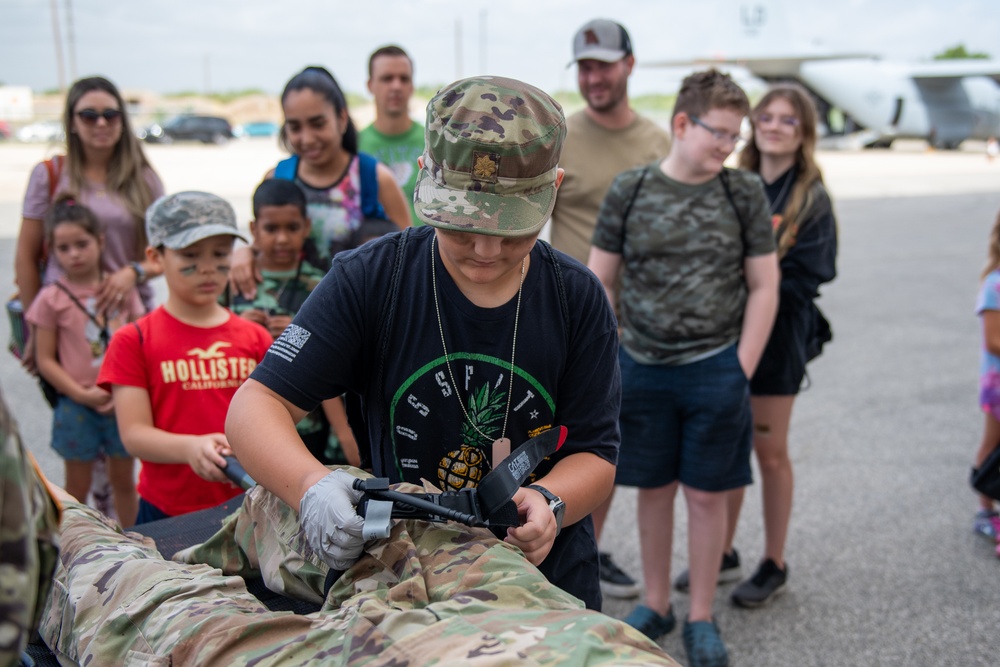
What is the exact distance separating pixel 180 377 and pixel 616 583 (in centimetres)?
199

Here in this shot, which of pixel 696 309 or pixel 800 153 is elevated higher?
pixel 800 153

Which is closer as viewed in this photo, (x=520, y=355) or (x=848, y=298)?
(x=520, y=355)

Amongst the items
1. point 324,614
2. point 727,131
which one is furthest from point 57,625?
point 727,131

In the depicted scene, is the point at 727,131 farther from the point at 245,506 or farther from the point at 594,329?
the point at 245,506

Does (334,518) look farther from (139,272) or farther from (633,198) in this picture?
(139,272)

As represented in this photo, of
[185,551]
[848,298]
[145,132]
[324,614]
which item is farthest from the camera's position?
[145,132]

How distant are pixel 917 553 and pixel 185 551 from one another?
3.26 meters

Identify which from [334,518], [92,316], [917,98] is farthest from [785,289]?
[917,98]

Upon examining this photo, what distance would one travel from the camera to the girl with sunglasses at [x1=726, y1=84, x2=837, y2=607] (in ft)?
11.7

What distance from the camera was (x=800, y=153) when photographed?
3689mm

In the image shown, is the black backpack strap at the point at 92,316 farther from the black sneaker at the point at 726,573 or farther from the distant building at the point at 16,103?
the distant building at the point at 16,103

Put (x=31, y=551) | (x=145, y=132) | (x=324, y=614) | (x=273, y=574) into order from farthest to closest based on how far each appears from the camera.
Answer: (x=145, y=132) < (x=273, y=574) < (x=324, y=614) < (x=31, y=551)

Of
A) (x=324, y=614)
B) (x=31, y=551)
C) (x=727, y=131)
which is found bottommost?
(x=324, y=614)

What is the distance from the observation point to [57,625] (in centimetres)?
192
